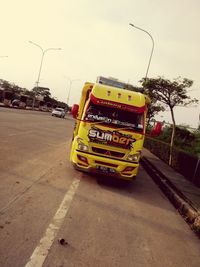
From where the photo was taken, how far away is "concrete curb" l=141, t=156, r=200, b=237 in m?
6.95

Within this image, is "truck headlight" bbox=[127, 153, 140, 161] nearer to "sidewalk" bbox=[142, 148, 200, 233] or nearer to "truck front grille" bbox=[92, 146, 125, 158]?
"truck front grille" bbox=[92, 146, 125, 158]

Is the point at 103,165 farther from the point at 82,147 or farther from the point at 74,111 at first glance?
the point at 74,111

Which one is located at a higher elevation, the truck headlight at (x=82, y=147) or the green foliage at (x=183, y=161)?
the truck headlight at (x=82, y=147)

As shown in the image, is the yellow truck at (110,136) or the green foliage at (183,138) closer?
the yellow truck at (110,136)

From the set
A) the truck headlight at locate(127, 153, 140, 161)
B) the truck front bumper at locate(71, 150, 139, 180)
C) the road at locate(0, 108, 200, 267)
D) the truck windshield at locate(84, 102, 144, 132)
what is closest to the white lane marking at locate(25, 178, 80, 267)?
the road at locate(0, 108, 200, 267)

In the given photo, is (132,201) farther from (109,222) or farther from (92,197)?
(109,222)

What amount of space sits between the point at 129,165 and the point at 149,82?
10112 mm

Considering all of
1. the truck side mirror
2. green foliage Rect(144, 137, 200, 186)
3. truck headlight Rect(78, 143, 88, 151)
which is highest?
the truck side mirror

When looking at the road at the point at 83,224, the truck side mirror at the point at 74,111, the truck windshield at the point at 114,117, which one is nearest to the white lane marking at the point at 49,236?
the road at the point at 83,224

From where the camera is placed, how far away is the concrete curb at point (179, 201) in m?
6.95

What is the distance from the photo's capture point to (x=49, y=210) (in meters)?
5.59

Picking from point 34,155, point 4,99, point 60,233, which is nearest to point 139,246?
point 60,233

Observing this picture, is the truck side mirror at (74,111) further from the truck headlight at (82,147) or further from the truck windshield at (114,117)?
the truck headlight at (82,147)

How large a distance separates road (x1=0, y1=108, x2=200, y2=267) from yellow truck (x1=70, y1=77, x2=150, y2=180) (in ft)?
1.79
